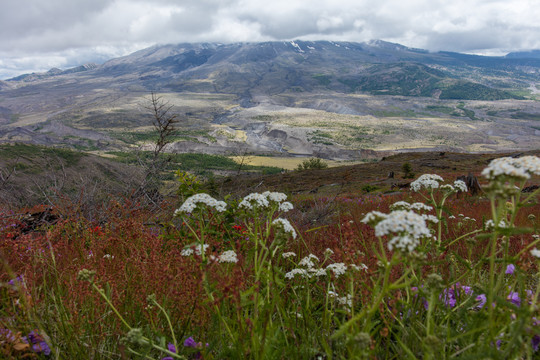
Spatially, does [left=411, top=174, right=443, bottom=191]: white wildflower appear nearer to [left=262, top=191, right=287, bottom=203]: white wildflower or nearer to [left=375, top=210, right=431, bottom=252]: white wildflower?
[left=262, top=191, right=287, bottom=203]: white wildflower

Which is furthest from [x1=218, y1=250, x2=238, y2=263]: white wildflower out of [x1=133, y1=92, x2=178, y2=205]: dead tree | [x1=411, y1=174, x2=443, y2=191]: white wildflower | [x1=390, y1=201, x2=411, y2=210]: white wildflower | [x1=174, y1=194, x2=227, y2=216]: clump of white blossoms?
[x1=133, y1=92, x2=178, y2=205]: dead tree

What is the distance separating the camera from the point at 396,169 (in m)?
44.3

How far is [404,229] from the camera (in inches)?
60.0

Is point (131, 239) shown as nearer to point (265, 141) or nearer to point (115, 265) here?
point (115, 265)

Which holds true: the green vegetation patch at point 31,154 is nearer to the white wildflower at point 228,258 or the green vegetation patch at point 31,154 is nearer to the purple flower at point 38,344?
the purple flower at point 38,344

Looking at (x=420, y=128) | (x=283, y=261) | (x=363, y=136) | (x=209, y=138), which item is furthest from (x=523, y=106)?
(x=283, y=261)

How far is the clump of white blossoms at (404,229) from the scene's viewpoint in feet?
4.73

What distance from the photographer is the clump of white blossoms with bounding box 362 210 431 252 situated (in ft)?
4.73

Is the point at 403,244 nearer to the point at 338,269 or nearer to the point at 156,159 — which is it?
the point at 338,269

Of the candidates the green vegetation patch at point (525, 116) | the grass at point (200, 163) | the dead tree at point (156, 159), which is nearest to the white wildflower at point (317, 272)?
the dead tree at point (156, 159)

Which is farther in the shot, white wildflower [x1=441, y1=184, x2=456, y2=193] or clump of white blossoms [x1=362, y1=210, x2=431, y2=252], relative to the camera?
white wildflower [x1=441, y1=184, x2=456, y2=193]

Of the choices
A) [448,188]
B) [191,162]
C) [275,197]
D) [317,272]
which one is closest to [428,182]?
[448,188]

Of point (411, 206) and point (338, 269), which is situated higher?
point (411, 206)

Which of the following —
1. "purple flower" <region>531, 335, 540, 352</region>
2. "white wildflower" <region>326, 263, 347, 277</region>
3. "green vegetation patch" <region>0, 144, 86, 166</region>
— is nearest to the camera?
"purple flower" <region>531, 335, 540, 352</region>
